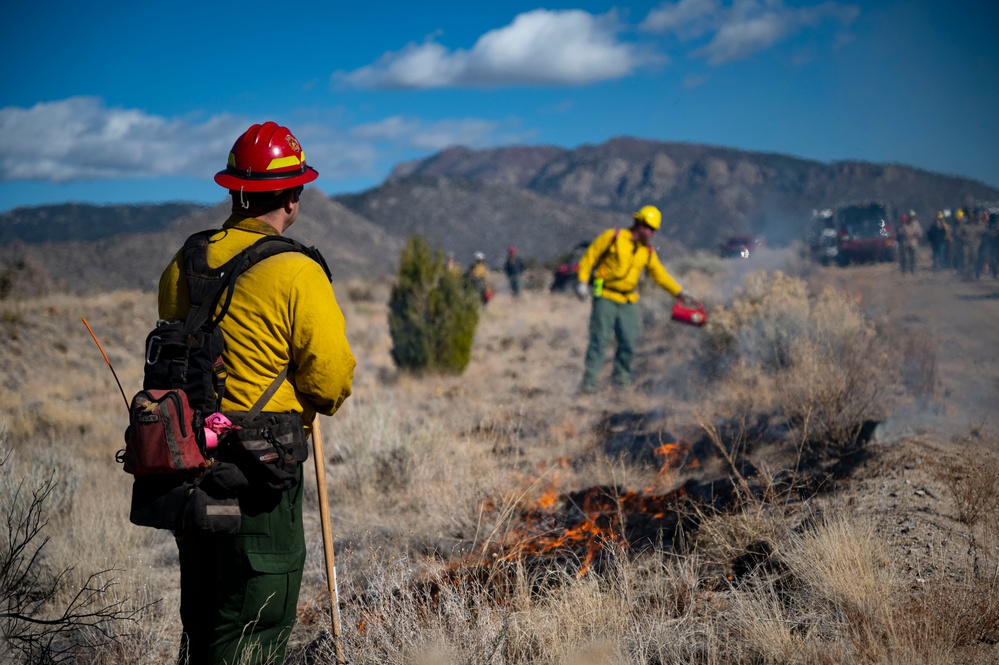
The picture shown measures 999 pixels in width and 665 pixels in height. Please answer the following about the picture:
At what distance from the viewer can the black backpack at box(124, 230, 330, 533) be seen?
227cm

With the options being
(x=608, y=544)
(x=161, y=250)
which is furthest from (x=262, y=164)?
(x=161, y=250)

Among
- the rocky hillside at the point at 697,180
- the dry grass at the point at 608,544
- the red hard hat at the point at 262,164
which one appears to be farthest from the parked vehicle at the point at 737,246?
the red hard hat at the point at 262,164

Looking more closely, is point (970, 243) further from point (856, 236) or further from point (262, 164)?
point (262, 164)

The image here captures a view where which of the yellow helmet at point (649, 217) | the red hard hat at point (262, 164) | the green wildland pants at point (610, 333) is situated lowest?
the green wildland pants at point (610, 333)

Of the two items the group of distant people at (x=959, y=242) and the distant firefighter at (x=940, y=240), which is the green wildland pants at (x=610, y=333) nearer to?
the group of distant people at (x=959, y=242)

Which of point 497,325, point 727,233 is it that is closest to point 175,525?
point 497,325

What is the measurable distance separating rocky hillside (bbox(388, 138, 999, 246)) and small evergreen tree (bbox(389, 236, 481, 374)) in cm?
3956

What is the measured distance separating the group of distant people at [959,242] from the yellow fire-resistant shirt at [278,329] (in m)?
14.3

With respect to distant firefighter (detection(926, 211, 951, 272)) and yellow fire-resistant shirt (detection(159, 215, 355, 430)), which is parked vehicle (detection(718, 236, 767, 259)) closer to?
distant firefighter (detection(926, 211, 951, 272))

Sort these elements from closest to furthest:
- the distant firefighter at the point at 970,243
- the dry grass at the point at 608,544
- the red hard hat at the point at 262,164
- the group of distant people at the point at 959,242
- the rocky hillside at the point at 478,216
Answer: the red hard hat at the point at 262,164
the dry grass at the point at 608,544
the group of distant people at the point at 959,242
the distant firefighter at the point at 970,243
the rocky hillside at the point at 478,216

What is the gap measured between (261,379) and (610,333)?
5986 mm

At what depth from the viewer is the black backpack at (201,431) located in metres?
2.27

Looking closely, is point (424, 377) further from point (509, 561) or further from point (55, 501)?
point (509, 561)

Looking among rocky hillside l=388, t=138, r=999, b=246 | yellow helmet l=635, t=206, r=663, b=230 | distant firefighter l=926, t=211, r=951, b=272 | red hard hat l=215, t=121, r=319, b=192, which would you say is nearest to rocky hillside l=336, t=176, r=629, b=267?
rocky hillside l=388, t=138, r=999, b=246
